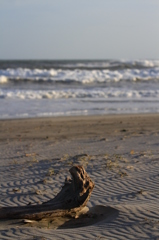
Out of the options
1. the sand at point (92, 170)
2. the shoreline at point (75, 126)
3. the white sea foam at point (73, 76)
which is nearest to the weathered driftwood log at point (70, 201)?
the sand at point (92, 170)

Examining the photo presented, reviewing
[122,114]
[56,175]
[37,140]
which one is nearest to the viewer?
[56,175]

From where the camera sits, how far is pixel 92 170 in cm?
760

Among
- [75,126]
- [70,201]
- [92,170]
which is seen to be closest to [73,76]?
[75,126]

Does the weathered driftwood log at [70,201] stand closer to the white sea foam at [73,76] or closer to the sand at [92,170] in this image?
the sand at [92,170]

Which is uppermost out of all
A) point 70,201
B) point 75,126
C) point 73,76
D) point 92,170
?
point 73,76

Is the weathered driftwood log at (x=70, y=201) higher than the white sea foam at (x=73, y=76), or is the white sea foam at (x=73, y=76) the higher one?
the white sea foam at (x=73, y=76)

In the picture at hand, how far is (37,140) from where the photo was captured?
10.9m

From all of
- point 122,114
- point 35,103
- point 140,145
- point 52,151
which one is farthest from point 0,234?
point 35,103

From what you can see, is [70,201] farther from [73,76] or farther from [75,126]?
[73,76]

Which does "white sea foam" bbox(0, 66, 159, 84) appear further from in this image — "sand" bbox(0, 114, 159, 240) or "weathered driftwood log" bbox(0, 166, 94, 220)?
"weathered driftwood log" bbox(0, 166, 94, 220)

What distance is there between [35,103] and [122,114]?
16.5 feet

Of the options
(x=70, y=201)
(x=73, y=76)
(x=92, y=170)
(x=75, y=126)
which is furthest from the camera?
(x=73, y=76)

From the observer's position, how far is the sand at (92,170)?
497cm

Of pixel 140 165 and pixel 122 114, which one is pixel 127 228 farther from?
pixel 122 114
